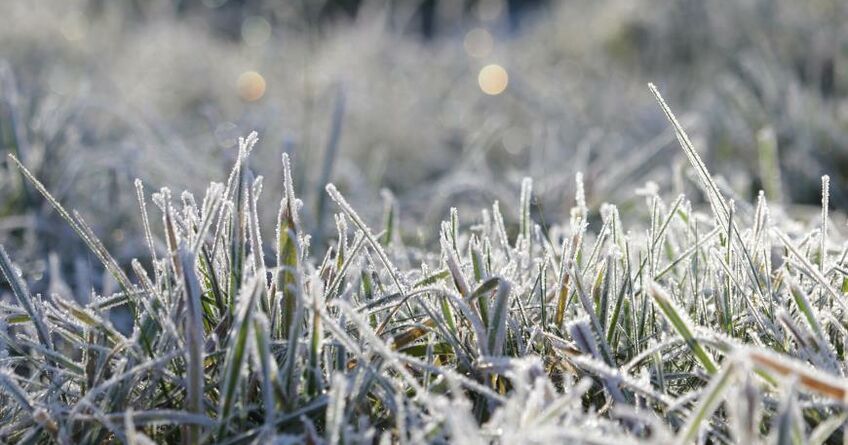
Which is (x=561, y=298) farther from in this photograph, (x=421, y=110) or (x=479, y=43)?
(x=479, y=43)

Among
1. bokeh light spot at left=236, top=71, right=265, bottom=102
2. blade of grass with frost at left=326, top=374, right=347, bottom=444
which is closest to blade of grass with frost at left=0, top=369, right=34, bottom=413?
blade of grass with frost at left=326, top=374, right=347, bottom=444

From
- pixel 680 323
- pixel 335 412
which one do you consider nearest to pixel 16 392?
pixel 335 412

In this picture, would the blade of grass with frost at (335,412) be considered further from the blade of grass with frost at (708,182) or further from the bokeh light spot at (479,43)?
the bokeh light spot at (479,43)

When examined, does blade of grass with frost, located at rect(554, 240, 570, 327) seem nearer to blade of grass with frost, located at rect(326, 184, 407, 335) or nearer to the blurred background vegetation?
blade of grass with frost, located at rect(326, 184, 407, 335)

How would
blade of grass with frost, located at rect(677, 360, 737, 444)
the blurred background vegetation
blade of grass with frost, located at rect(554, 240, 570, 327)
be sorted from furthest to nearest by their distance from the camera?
the blurred background vegetation → blade of grass with frost, located at rect(554, 240, 570, 327) → blade of grass with frost, located at rect(677, 360, 737, 444)

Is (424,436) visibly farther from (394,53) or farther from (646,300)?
(394,53)

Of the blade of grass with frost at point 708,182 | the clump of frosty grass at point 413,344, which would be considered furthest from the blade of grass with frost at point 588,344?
the blade of grass with frost at point 708,182

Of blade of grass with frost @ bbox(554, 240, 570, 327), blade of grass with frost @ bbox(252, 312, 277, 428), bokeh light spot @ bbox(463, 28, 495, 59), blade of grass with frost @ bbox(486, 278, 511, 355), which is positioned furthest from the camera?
bokeh light spot @ bbox(463, 28, 495, 59)
